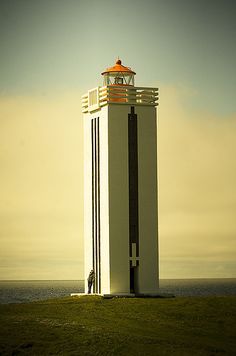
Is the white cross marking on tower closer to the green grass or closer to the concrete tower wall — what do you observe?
the concrete tower wall

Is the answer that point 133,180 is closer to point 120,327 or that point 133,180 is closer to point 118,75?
point 118,75

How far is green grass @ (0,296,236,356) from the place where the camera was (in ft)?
129

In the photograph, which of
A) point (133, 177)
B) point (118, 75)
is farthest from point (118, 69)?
point (133, 177)

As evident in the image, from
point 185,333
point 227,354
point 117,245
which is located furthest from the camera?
point 117,245

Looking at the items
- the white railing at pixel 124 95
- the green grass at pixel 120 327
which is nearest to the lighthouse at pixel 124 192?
the white railing at pixel 124 95

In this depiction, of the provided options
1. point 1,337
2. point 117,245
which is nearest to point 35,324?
point 1,337

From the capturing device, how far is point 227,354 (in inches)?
1538

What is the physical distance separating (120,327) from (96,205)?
436 inches

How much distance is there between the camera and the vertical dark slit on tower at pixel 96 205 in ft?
171

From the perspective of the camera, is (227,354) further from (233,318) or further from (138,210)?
Answer: (138,210)

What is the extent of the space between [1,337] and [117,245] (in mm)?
11497

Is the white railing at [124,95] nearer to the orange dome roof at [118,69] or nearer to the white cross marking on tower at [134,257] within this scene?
the orange dome roof at [118,69]

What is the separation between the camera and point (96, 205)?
172 feet

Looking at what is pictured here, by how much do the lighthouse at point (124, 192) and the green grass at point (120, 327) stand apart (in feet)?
8.09
